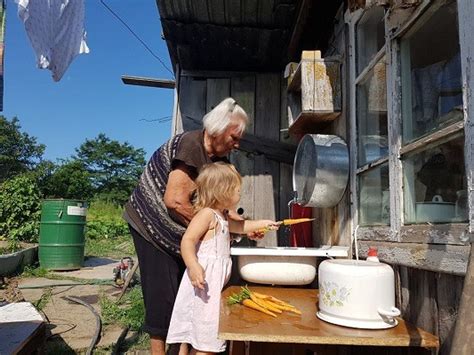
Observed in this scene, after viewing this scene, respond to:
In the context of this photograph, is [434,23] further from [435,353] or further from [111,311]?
[111,311]

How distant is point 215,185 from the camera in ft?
6.37

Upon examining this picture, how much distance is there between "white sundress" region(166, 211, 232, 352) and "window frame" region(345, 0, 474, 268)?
2.30ft

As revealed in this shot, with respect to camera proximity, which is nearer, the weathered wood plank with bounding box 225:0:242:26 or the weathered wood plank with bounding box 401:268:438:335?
the weathered wood plank with bounding box 401:268:438:335

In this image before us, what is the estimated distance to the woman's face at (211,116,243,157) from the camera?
2090 mm

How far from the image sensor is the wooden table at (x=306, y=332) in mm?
1122

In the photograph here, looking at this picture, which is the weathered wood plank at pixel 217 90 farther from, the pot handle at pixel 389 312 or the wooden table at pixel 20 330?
the pot handle at pixel 389 312

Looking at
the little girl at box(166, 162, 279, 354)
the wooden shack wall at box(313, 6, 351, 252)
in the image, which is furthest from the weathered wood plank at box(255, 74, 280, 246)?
the little girl at box(166, 162, 279, 354)

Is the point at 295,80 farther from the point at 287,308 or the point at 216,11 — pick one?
the point at 287,308

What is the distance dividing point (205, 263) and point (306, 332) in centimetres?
81

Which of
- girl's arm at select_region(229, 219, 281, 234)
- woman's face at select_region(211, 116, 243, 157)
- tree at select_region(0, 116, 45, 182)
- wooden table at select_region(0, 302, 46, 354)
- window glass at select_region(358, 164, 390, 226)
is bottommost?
wooden table at select_region(0, 302, 46, 354)

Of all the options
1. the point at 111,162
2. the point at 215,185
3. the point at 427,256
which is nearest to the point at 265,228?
the point at 215,185

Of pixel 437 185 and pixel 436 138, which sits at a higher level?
pixel 436 138

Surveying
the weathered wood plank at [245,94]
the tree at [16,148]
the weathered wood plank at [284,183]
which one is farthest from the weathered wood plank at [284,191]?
the tree at [16,148]

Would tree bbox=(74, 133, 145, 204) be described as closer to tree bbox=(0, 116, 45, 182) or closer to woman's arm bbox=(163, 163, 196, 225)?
tree bbox=(0, 116, 45, 182)
